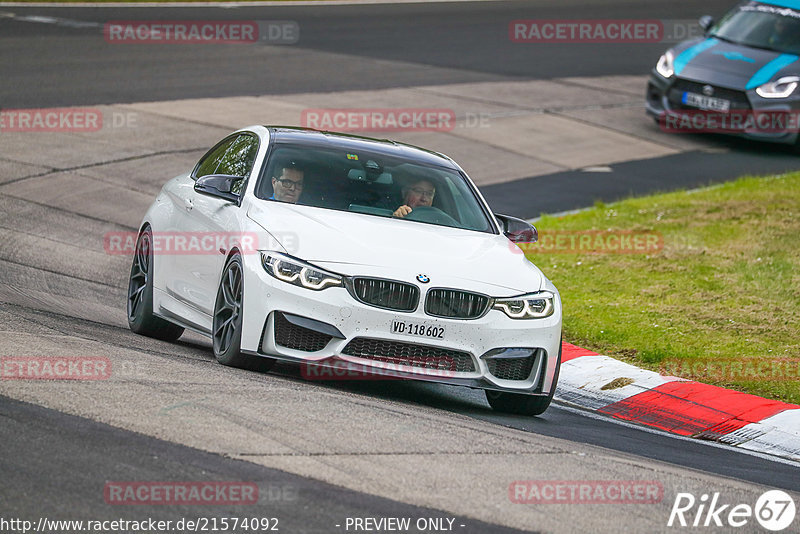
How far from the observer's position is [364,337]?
752cm

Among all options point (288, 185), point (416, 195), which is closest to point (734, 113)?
point (416, 195)

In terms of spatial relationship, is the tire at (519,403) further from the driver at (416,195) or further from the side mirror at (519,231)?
the driver at (416,195)

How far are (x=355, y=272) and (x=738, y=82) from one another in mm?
14237

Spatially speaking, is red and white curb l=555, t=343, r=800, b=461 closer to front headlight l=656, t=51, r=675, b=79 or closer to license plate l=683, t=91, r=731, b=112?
license plate l=683, t=91, r=731, b=112

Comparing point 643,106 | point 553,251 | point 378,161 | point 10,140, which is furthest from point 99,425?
point 643,106

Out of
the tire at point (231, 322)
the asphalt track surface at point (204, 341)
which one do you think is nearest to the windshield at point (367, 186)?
the tire at point (231, 322)

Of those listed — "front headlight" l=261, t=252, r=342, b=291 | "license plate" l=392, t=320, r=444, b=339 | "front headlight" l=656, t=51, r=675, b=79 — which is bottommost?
"front headlight" l=656, t=51, r=675, b=79

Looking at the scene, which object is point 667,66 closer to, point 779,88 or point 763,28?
point 779,88

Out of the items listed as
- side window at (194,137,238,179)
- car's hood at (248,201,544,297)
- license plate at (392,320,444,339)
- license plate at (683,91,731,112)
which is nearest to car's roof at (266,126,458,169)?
side window at (194,137,238,179)

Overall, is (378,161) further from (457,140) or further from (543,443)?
(457,140)

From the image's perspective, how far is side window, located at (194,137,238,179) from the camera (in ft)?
32.2

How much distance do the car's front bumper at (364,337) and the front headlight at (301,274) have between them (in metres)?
0.04

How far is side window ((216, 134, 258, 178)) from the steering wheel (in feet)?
3.86

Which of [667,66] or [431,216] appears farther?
[667,66]
